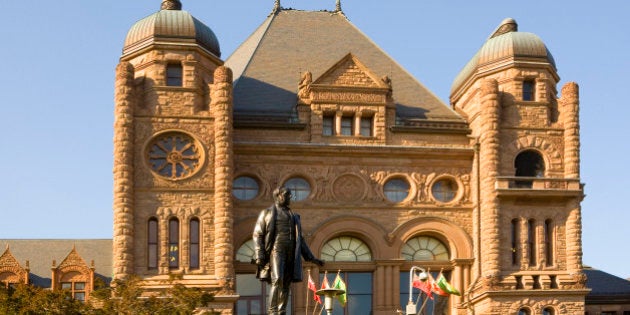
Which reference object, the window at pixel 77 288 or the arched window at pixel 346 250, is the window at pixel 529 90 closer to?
the arched window at pixel 346 250

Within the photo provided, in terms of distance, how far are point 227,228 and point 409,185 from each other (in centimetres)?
898

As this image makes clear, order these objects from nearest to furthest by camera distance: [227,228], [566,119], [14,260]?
[227,228] < [566,119] < [14,260]

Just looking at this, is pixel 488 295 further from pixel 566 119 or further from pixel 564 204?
pixel 566 119

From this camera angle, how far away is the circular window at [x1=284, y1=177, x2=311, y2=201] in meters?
54.0

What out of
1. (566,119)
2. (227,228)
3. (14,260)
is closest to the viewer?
(227,228)

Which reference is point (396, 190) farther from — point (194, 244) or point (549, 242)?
point (194, 244)

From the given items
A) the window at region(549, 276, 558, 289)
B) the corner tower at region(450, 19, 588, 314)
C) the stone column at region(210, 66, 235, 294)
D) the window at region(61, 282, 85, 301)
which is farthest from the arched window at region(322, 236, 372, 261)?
the window at region(61, 282, 85, 301)

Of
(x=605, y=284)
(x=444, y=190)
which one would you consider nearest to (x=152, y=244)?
(x=444, y=190)

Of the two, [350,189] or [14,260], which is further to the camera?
[14,260]

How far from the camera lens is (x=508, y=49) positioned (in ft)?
180

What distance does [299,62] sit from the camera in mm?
59094

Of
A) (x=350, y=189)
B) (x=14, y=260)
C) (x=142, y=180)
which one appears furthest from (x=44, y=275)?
(x=350, y=189)

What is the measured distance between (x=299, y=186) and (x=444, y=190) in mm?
6541

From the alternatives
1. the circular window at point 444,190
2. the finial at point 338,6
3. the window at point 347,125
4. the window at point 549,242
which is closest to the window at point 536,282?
the window at point 549,242
